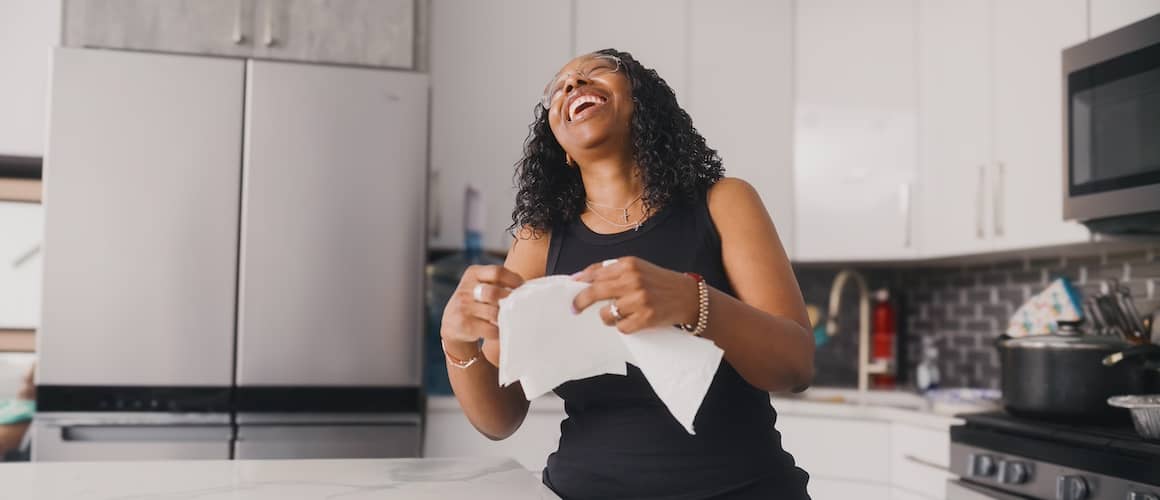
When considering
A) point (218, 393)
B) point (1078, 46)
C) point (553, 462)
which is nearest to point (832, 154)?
point (1078, 46)

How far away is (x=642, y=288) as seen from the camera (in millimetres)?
867

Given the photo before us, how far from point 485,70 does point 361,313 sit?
90 cm

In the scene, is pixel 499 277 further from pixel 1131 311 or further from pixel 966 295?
pixel 966 295

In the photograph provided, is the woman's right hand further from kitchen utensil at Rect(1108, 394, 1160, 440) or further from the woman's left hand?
kitchen utensil at Rect(1108, 394, 1160, 440)

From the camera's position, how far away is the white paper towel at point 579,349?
88cm

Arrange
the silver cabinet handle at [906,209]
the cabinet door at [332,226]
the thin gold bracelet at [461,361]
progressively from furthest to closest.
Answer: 1. the silver cabinet handle at [906,209]
2. the cabinet door at [332,226]
3. the thin gold bracelet at [461,361]

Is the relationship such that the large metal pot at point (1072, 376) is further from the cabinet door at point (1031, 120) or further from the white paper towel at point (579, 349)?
the white paper towel at point (579, 349)

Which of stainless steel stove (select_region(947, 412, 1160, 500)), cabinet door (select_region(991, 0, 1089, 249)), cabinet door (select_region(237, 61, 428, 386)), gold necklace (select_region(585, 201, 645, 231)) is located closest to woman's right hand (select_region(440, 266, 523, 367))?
gold necklace (select_region(585, 201, 645, 231))

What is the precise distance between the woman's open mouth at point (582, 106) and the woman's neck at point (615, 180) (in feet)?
0.27

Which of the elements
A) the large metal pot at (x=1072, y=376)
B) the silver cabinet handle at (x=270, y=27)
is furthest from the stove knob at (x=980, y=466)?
the silver cabinet handle at (x=270, y=27)

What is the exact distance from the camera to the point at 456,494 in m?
1.02

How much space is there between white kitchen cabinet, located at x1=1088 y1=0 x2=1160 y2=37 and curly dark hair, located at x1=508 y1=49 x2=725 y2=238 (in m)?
1.40

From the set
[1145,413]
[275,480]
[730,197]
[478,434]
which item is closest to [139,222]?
[478,434]

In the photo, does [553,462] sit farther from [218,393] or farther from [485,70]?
[485,70]
